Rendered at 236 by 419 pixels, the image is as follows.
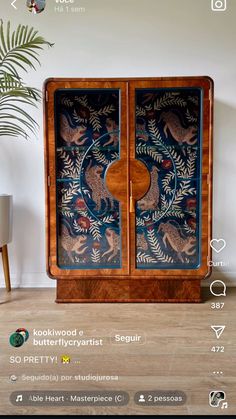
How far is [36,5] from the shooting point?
38cm

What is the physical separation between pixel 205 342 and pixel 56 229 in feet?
2.44

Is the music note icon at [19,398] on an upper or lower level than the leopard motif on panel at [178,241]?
lower

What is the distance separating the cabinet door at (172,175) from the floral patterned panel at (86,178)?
76 millimetres

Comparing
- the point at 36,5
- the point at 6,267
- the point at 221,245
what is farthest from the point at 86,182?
the point at 36,5

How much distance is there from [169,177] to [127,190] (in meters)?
0.16

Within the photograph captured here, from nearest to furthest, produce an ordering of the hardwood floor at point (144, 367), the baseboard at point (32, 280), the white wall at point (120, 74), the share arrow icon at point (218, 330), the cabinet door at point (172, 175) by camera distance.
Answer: the hardwood floor at point (144, 367) < the share arrow icon at point (218, 330) < the white wall at point (120, 74) < the cabinet door at point (172, 175) < the baseboard at point (32, 280)

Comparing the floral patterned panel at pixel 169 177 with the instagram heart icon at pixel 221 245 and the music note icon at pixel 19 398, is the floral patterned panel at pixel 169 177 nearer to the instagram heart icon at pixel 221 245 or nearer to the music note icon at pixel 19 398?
the instagram heart icon at pixel 221 245

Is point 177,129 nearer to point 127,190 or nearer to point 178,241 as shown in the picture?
point 127,190

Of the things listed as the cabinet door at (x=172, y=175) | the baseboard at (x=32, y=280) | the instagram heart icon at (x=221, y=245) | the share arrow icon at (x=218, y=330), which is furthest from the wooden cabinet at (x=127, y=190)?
the share arrow icon at (x=218, y=330)

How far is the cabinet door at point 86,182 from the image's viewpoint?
106 cm

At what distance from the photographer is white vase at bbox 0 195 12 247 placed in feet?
3.57

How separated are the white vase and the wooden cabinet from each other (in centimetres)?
15

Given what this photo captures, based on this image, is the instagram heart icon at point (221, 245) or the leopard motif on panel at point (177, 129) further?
the leopard motif on panel at point (177, 129)

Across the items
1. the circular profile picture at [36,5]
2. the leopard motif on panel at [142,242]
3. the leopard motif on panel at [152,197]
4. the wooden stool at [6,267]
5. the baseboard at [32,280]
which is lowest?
the baseboard at [32,280]
